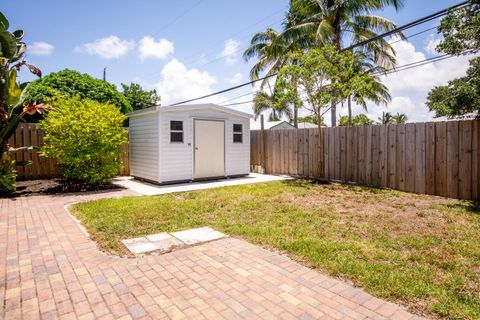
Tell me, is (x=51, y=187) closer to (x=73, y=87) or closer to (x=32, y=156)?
(x=32, y=156)

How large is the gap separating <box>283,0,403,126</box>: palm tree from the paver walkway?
11.5m

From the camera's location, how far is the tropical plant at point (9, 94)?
6.64 meters

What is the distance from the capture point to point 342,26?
14.8 meters

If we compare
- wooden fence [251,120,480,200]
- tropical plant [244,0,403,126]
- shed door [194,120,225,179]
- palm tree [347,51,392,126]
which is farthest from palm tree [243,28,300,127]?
shed door [194,120,225,179]

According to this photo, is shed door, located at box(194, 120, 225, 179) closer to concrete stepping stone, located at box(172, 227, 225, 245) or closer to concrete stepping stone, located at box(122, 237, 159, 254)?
concrete stepping stone, located at box(172, 227, 225, 245)

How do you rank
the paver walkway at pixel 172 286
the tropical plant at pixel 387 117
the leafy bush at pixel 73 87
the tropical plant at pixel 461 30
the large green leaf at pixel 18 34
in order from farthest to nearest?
1. the tropical plant at pixel 387 117
2. the leafy bush at pixel 73 87
3. the large green leaf at pixel 18 34
4. the tropical plant at pixel 461 30
5. the paver walkway at pixel 172 286

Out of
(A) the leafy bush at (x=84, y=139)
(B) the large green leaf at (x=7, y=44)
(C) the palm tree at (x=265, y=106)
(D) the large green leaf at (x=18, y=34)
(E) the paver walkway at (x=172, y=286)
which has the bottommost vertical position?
(E) the paver walkway at (x=172, y=286)

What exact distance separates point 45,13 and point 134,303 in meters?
11.6

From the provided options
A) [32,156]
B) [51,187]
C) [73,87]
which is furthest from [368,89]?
[73,87]

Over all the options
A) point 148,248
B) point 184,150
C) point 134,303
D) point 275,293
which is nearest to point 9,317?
point 134,303

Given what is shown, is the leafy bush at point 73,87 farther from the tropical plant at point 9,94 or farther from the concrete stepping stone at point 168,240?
the concrete stepping stone at point 168,240

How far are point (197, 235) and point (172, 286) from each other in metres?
1.54

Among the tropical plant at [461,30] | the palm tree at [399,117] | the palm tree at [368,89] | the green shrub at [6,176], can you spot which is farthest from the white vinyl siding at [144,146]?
the palm tree at [399,117]

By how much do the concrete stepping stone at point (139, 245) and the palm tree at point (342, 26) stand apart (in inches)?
448
